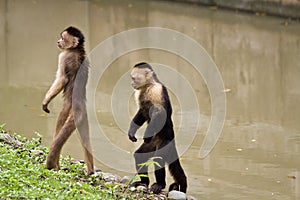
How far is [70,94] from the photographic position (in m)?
6.80

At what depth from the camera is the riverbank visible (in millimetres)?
14852

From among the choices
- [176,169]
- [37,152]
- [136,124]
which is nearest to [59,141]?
[136,124]

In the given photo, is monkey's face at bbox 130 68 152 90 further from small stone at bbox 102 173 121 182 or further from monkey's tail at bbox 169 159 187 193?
small stone at bbox 102 173 121 182

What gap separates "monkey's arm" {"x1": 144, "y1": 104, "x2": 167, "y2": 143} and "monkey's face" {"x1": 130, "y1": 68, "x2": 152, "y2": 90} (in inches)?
9.9

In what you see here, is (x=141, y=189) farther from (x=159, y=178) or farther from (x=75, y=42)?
(x=75, y=42)

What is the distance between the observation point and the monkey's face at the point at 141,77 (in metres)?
6.86

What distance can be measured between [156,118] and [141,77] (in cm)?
41

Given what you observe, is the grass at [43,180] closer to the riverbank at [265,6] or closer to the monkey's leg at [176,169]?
the monkey's leg at [176,169]

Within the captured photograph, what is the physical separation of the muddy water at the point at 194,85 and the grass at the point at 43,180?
1081 millimetres

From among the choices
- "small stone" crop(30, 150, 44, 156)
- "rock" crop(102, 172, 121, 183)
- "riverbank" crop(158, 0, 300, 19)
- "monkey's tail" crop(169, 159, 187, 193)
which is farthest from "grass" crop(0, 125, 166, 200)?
"riverbank" crop(158, 0, 300, 19)

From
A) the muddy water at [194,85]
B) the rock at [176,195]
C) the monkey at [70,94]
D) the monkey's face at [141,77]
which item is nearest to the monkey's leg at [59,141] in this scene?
the monkey at [70,94]

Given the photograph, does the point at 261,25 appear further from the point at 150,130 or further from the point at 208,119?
the point at 150,130

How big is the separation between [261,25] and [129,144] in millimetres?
6229

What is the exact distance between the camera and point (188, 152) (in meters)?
8.88
